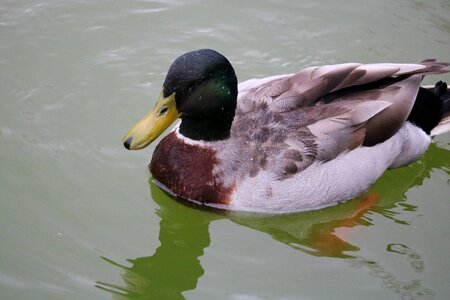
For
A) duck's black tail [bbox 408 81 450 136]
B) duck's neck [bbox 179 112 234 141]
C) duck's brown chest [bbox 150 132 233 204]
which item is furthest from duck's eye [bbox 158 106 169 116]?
duck's black tail [bbox 408 81 450 136]

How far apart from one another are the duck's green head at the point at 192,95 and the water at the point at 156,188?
80 centimetres

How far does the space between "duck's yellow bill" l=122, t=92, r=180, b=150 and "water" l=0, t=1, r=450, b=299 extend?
719 millimetres

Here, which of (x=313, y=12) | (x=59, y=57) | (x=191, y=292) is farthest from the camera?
(x=313, y=12)

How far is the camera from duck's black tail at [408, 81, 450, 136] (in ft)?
21.9

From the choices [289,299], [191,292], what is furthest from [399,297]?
[191,292]

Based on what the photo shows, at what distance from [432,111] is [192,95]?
7.86ft

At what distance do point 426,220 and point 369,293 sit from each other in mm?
1090

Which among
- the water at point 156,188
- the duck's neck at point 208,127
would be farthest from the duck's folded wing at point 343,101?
the water at point 156,188

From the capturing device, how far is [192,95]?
224 inches

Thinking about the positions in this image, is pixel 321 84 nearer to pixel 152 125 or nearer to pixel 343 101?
pixel 343 101

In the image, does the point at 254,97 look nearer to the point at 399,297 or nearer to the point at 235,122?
the point at 235,122

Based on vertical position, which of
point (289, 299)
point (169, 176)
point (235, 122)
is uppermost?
point (235, 122)

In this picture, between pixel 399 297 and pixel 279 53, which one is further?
pixel 279 53

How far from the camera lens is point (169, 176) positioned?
619cm
